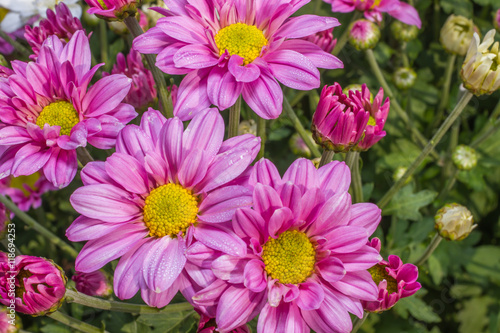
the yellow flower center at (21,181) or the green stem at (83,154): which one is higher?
the green stem at (83,154)

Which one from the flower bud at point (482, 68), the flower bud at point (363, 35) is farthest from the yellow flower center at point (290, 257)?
the flower bud at point (363, 35)

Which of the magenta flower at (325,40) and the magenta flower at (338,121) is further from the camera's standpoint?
the magenta flower at (325,40)

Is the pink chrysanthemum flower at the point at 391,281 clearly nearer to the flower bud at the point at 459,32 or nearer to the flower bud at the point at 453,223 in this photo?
the flower bud at the point at 453,223

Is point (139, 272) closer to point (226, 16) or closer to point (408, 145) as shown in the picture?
point (226, 16)

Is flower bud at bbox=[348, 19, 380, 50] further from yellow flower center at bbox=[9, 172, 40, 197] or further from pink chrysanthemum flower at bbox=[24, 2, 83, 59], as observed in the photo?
yellow flower center at bbox=[9, 172, 40, 197]

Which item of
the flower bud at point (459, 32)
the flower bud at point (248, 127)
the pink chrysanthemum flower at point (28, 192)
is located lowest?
the pink chrysanthemum flower at point (28, 192)

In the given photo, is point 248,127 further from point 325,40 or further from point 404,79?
point 404,79
